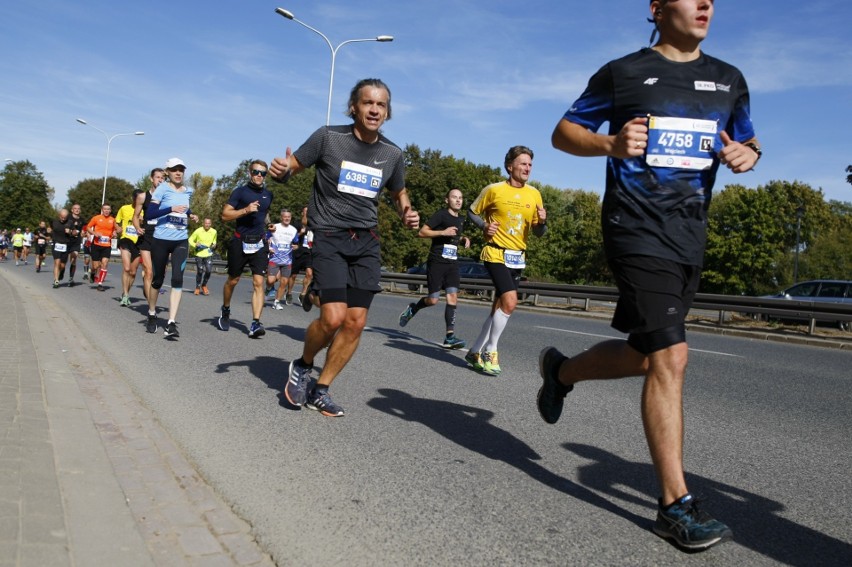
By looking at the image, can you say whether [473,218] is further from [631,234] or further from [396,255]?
[396,255]

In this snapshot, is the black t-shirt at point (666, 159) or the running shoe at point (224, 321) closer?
the black t-shirt at point (666, 159)

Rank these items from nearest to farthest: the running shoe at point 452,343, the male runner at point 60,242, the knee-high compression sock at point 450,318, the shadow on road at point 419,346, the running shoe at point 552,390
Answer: the running shoe at point 552,390 < the shadow on road at point 419,346 < the running shoe at point 452,343 < the knee-high compression sock at point 450,318 < the male runner at point 60,242

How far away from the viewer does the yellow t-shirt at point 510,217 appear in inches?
299

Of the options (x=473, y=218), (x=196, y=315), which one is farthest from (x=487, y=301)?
(x=473, y=218)

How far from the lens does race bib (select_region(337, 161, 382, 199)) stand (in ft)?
17.2

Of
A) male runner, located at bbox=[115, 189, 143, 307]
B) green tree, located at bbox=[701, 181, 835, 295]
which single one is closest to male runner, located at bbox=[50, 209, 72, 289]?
male runner, located at bbox=[115, 189, 143, 307]

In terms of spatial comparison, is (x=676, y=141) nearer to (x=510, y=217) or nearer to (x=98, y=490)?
(x=98, y=490)

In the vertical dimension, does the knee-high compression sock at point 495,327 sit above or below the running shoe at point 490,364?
above

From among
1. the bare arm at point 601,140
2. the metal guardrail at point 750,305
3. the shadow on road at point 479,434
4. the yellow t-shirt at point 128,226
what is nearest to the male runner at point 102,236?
the yellow t-shirt at point 128,226

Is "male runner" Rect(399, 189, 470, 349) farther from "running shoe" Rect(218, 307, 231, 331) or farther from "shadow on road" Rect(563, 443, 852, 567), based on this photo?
"shadow on road" Rect(563, 443, 852, 567)

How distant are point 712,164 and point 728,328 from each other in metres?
14.6

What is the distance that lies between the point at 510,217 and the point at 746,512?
15.3ft

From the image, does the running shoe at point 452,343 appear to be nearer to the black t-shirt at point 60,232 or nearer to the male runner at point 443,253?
the male runner at point 443,253

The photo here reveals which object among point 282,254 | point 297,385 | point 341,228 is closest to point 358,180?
point 341,228
